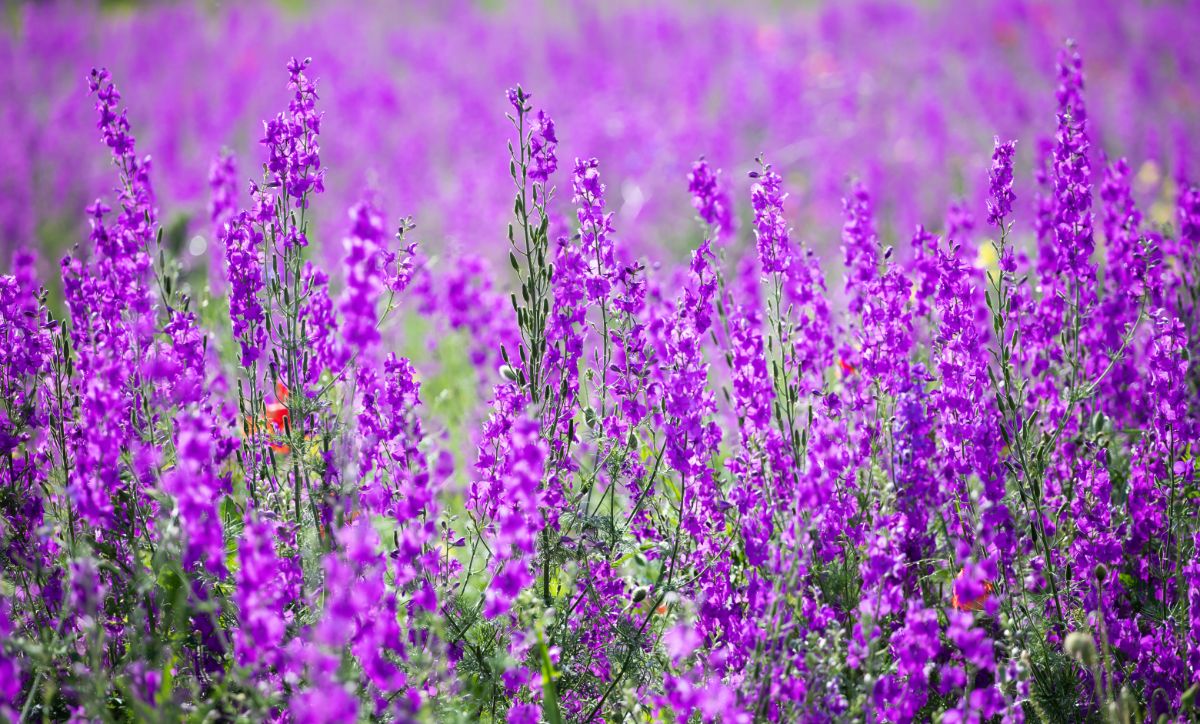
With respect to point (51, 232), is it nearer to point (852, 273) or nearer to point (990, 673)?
point (852, 273)

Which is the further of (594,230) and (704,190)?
(704,190)

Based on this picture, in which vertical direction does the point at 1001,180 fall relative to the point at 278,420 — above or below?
above

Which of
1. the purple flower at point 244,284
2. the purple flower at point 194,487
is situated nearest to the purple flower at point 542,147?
the purple flower at point 244,284

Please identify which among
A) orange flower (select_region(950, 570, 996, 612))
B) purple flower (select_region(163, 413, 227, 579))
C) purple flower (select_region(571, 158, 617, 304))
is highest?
purple flower (select_region(571, 158, 617, 304))

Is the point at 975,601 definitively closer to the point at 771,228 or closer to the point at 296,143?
the point at 771,228

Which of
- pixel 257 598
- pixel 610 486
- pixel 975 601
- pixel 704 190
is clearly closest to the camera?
pixel 257 598

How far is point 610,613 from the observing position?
2.45m

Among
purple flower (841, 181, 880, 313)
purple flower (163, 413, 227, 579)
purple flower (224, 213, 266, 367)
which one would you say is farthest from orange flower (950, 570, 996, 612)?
purple flower (224, 213, 266, 367)

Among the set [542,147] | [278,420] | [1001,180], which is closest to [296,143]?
[542,147]

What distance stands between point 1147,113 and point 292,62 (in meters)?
9.00

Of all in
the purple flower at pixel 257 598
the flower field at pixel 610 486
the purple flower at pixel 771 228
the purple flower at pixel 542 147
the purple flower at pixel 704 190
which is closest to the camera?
the purple flower at pixel 257 598

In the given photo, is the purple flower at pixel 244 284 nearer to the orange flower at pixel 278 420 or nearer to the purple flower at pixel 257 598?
the orange flower at pixel 278 420

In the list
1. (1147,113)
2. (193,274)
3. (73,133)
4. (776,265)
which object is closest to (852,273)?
(776,265)

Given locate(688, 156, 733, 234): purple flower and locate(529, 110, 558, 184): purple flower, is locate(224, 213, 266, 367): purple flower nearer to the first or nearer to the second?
locate(529, 110, 558, 184): purple flower
